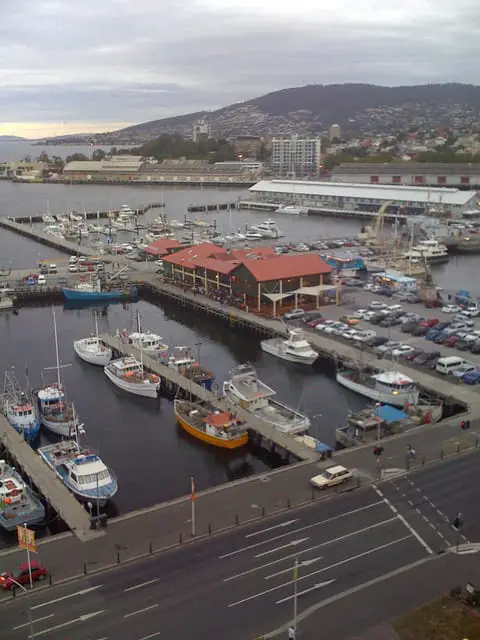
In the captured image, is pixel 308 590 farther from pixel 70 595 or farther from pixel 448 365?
pixel 448 365

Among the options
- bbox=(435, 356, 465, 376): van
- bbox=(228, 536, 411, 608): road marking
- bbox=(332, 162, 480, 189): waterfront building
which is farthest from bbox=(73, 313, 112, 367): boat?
bbox=(332, 162, 480, 189): waterfront building

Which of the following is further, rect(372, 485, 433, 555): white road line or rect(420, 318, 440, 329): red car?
rect(420, 318, 440, 329): red car

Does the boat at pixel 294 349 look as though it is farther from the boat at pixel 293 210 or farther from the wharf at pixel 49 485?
the boat at pixel 293 210

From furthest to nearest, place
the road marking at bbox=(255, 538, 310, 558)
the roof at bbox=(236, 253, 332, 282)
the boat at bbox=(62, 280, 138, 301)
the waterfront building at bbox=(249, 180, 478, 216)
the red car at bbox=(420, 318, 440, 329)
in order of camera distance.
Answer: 1. the waterfront building at bbox=(249, 180, 478, 216)
2. the boat at bbox=(62, 280, 138, 301)
3. the roof at bbox=(236, 253, 332, 282)
4. the red car at bbox=(420, 318, 440, 329)
5. the road marking at bbox=(255, 538, 310, 558)

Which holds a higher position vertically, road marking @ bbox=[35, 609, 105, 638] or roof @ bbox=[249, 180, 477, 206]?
roof @ bbox=[249, 180, 477, 206]

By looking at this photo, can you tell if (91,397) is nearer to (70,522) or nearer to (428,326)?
(70,522)

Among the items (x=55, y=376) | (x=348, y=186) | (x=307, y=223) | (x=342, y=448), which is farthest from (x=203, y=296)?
(x=348, y=186)

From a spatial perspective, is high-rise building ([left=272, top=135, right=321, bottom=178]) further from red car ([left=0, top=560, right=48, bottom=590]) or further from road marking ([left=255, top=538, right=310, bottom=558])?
red car ([left=0, top=560, right=48, bottom=590])

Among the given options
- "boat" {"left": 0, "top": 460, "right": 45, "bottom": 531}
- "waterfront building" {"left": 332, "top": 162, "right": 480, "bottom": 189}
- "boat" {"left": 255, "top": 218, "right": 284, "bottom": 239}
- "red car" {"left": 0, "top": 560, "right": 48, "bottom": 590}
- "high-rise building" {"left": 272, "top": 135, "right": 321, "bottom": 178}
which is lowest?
"boat" {"left": 0, "top": 460, "right": 45, "bottom": 531}
